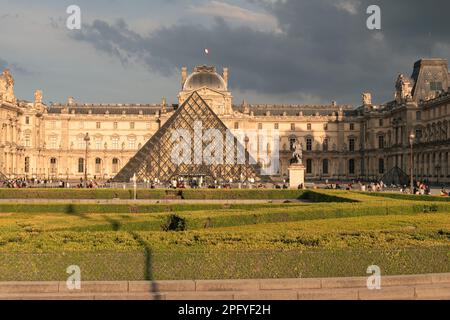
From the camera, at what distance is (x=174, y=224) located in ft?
52.2

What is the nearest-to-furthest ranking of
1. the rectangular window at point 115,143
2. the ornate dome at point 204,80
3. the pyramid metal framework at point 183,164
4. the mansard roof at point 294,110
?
the pyramid metal framework at point 183,164, the ornate dome at point 204,80, the rectangular window at point 115,143, the mansard roof at point 294,110

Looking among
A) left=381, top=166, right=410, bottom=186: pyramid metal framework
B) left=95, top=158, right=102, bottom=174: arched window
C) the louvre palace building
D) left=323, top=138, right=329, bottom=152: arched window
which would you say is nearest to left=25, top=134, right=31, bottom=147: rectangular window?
the louvre palace building

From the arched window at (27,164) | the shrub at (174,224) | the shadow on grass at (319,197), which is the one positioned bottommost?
the shrub at (174,224)

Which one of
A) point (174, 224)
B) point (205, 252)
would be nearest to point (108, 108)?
point (174, 224)

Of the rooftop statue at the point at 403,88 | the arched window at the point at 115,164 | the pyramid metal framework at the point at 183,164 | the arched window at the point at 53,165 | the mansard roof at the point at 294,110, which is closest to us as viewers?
the pyramid metal framework at the point at 183,164

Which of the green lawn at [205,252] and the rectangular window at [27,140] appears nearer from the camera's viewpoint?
the green lawn at [205,252]

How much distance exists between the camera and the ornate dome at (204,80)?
85938 millimetres

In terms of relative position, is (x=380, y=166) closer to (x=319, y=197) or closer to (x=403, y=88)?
(x=403, y=88)

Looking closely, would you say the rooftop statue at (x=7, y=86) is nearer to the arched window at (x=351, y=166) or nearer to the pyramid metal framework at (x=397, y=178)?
the pyramid metal framework at (x=397, y=178)

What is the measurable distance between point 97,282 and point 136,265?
2.98 ft

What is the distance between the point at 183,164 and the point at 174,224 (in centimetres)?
3705

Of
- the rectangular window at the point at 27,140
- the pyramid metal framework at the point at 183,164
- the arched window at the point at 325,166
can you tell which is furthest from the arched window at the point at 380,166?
the rectangular window at the point at 27,140

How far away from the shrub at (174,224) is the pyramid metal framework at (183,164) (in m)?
29.2
